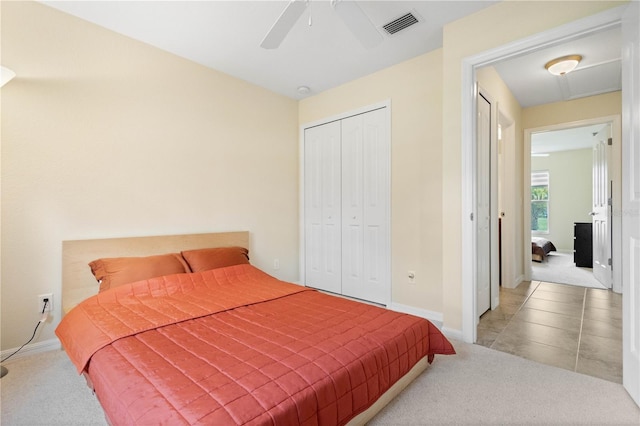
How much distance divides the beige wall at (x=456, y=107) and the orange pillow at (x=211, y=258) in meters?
1.93

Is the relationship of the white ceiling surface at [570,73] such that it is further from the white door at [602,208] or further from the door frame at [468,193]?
the white door at [602,208]

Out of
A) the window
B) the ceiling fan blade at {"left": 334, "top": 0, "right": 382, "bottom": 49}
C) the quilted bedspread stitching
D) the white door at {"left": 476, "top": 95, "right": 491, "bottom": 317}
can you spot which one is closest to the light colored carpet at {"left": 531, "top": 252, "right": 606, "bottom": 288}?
the window

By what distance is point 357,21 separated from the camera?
1.82 metres

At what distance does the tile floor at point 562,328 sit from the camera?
6.97ft

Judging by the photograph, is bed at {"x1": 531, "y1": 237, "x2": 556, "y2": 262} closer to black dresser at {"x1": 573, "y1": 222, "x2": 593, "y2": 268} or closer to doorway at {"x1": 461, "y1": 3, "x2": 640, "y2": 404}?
black dresser at {"x1": 573, "y1": 222, "x2": 593, "y2": 268}

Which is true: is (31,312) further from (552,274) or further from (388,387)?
(552,274)

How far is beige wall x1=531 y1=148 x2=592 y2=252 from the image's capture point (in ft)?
23.5

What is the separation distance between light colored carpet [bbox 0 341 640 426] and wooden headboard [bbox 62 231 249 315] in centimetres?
49

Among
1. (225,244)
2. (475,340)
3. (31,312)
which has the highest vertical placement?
(225,244)

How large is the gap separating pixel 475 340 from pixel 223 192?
2793 mm

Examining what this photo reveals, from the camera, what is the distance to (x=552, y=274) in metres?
4.83

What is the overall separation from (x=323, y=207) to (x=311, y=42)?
1.89 metres

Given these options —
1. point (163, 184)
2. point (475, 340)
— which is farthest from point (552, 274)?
point (163, 184)

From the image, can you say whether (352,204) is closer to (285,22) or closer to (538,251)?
(285,22)
